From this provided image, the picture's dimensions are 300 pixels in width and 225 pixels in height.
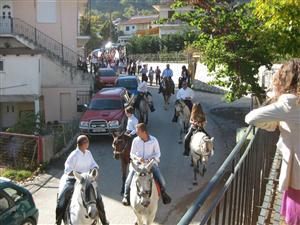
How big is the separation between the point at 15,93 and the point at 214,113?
430 inches

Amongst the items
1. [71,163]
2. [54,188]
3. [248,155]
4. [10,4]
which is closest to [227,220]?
[248,155]

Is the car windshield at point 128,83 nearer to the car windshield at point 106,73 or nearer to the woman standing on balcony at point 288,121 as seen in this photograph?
the car windshield at point 106,73

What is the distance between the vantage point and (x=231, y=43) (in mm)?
16672

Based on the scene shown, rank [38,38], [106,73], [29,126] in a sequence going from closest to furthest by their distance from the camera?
[29,126]
[38,38]
[106,73]

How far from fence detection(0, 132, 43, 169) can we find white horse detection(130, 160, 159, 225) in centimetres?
932

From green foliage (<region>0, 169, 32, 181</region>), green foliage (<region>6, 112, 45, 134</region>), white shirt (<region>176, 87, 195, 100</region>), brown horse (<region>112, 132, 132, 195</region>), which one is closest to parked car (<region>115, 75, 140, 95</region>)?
green foliage (<region>6, 112, 45, 134</region>)

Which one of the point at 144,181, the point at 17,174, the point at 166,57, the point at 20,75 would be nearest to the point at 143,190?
the point at 144,181

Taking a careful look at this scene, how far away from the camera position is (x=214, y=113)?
91.9 feet

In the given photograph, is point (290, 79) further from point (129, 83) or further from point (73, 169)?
point (129, 83)

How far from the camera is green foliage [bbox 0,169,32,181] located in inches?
700

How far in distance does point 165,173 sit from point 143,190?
7212 mm

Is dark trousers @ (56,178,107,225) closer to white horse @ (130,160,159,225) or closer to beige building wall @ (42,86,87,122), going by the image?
white horse @ (130,160,159,225)

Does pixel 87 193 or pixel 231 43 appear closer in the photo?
pixel 87 193

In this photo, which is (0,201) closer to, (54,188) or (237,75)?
(54,188)
